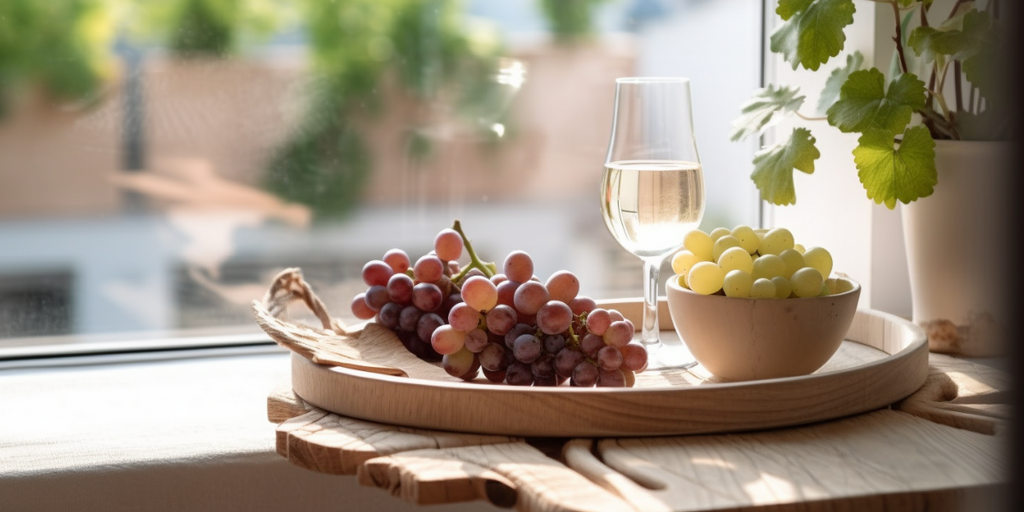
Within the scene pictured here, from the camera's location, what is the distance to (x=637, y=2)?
4.85 feet

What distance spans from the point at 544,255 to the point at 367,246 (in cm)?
28

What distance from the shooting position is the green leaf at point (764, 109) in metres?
1.20

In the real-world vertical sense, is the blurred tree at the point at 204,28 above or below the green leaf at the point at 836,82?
above

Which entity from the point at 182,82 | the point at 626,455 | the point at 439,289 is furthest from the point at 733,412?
the point at 182,82

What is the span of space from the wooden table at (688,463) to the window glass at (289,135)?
27.6 inches

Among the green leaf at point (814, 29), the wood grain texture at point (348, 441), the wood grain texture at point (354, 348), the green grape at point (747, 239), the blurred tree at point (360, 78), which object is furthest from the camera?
the blurred tree at point (360, 78)

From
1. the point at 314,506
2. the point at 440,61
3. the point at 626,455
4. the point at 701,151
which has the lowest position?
the point at 314,506

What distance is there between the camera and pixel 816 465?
2.04 ft

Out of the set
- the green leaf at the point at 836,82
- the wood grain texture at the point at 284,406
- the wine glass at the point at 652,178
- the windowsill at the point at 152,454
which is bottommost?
the windowsill at the point at 152,454

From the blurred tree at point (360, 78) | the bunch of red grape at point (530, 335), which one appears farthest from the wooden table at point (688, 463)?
the blurred tree at point (360, 78)

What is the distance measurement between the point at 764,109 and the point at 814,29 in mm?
188

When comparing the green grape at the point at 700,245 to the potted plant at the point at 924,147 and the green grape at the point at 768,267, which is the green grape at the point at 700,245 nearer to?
the green grape at the point at 768,267

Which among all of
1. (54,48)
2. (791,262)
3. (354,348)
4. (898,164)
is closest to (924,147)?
(898,164)

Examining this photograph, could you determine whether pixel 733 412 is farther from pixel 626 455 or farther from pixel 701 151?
pixel 701 151
